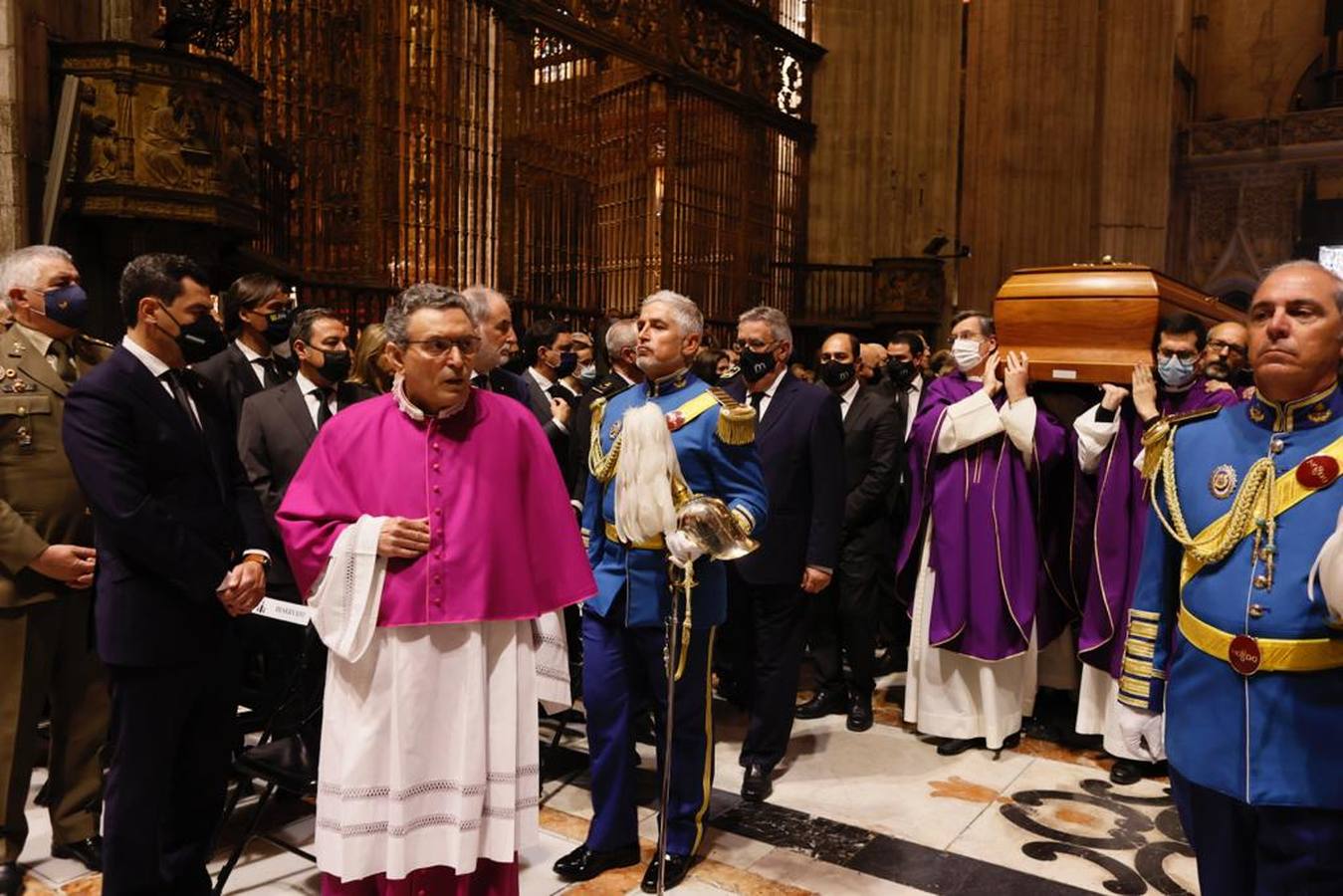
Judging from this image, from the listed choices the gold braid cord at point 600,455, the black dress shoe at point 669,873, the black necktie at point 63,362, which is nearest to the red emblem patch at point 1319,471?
the gold braid cord at point 600,455

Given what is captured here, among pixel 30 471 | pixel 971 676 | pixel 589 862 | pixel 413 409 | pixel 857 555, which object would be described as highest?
pixel 413 409

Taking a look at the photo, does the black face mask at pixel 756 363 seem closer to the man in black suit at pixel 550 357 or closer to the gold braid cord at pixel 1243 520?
the man in black suit at pixel 550 357

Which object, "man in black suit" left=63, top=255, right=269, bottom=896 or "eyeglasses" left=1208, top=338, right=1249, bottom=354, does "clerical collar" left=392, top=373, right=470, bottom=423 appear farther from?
"eyeglasses" left=1208, top=338, right=1249, bottom=354

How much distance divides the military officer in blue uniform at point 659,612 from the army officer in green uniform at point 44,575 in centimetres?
163

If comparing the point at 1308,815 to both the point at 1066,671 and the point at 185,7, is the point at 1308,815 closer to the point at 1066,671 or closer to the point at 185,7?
the point at 1066,671

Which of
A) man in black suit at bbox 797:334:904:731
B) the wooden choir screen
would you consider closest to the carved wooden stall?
the wooden choir screen

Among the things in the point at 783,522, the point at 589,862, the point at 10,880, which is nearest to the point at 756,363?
the point at 783,522

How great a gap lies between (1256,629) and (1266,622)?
2cm

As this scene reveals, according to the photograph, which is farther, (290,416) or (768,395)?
(768,395)

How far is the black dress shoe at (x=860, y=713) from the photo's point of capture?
5074 millimetres

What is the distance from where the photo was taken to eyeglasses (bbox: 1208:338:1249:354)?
15.0 feet

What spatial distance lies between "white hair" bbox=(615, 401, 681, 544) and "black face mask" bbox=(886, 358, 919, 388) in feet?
11.6

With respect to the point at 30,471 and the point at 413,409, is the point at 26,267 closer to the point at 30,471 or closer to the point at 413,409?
the point at 30,471

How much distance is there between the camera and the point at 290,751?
3201 millimetres
